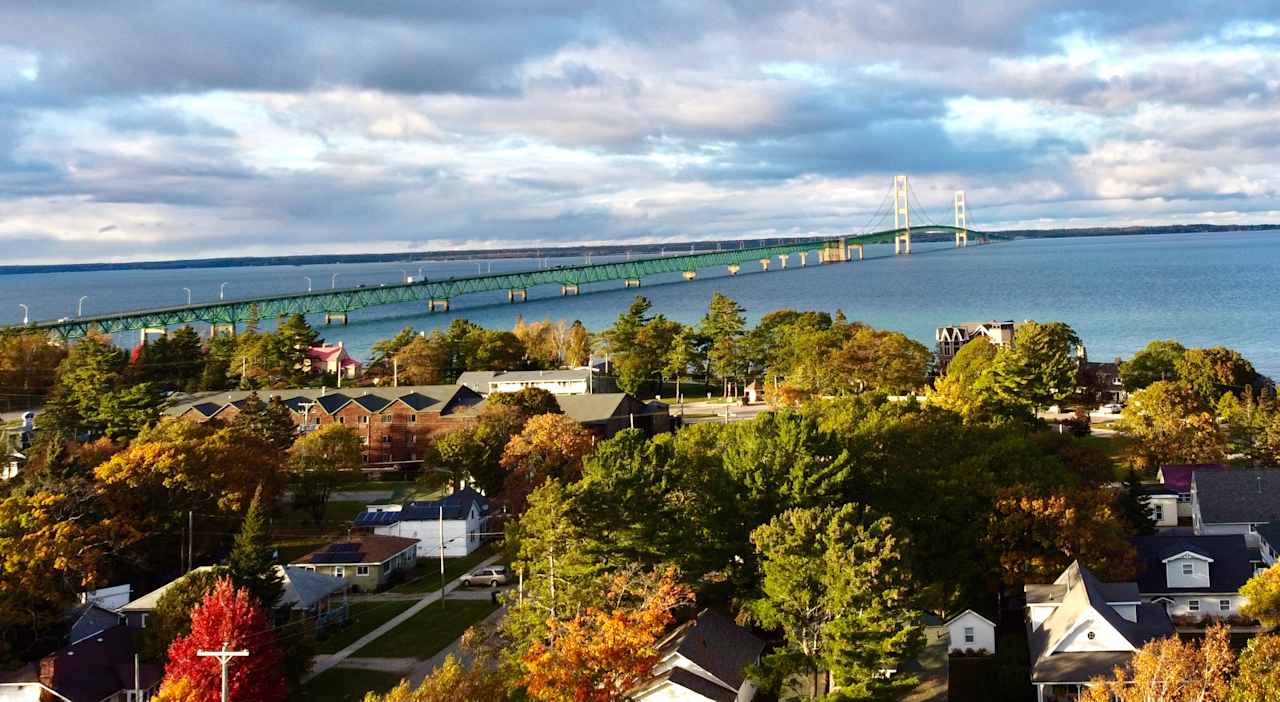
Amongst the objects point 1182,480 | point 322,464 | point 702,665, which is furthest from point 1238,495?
point 322,464

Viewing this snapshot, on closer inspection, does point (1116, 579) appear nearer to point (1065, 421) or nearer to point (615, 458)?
point (615, 458)

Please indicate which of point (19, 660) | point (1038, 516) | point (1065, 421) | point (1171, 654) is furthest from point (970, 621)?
point (1065, 421)

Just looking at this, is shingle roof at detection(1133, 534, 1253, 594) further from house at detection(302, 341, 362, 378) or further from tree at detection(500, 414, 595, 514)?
house at detection(302, 341, 362, 378)

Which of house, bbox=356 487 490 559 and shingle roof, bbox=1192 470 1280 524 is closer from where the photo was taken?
shingle roof, bbox=1192 470 1280 524

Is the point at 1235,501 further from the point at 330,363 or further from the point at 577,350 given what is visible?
the point at 330,363

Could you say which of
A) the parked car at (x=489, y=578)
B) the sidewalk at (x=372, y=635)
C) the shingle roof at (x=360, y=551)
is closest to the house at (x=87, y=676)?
the sidewalk at (x=372, y=635)

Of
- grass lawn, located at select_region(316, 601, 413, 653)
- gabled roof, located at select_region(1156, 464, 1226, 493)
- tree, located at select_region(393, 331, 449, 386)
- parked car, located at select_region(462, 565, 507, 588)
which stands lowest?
grass lawn, located at select_region(316, 601, 413, 653)

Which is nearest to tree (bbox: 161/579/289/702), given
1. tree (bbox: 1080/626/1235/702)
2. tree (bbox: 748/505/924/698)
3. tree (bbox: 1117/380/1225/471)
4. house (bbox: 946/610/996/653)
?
tree (bbox: 748/505/924/698)
